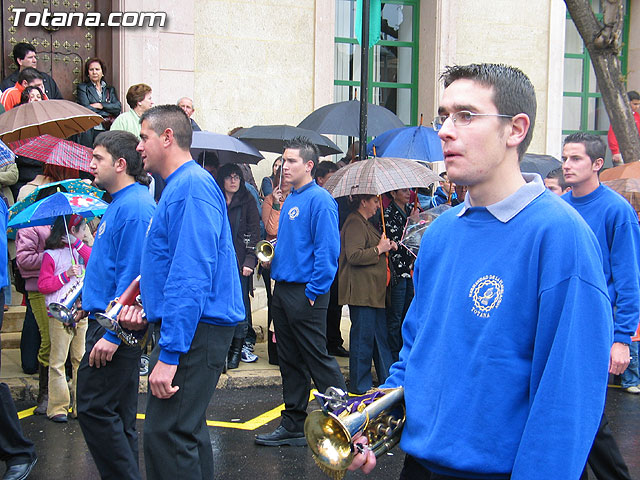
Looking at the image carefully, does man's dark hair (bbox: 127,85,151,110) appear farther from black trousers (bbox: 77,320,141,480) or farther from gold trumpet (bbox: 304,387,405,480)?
gold trumpet (bbox: 304,387,405,480)

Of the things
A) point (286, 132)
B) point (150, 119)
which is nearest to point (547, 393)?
point (150, 119)

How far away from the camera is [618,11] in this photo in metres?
9.55

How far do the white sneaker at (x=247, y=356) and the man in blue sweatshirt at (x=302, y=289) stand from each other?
82.7 inches

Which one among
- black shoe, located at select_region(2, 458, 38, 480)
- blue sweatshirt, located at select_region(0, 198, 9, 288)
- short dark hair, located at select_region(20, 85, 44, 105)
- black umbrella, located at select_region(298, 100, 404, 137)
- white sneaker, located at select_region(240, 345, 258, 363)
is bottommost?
white sneaker, located at select_region(240, 345, 258, 363)

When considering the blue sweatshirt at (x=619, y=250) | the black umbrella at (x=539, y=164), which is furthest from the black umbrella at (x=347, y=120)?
the blue sweatshirt at (x=619, y=250)

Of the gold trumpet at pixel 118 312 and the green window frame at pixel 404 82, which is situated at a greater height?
the green window frame at pixel 404 82

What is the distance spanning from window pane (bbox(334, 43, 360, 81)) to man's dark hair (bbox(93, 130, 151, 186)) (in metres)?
8.60

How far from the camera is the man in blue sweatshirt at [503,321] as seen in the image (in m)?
2.03

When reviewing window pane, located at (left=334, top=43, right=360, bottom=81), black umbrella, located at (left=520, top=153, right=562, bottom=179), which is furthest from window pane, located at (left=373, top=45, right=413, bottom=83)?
black umbrella, located at (left=520, top=153, right=562, bottom=179)

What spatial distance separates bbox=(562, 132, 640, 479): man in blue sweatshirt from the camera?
466cm

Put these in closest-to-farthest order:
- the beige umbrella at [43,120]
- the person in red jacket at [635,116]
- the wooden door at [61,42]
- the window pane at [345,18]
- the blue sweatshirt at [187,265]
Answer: the blue sweatshirt at [187,265], the beige umbrella at [43,120], the wooden door at [61,42], the person in red jacket at [635,116], the window pane at [345,18]

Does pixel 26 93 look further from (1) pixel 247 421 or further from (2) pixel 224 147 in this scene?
(1) pixel 247 421

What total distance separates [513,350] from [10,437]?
3.91 m

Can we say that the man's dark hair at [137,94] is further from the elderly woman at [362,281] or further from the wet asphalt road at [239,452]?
the wet asphalt road at [239,452]
